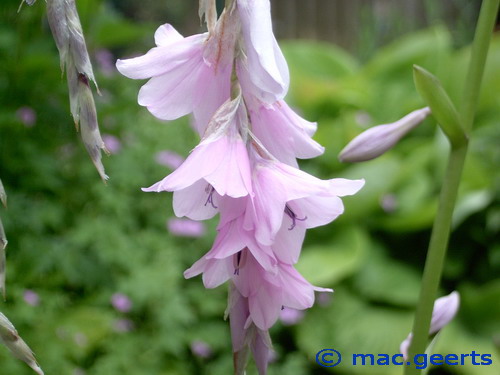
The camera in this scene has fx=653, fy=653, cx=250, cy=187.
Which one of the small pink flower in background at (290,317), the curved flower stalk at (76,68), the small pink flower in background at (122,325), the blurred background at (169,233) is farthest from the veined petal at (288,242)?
the small pink flower in background at (290,317)

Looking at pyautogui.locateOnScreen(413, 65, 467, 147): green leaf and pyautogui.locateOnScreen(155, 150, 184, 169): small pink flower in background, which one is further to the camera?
pyautogui.locateOnScreen(155, 150, 184, 169): small pink flower in background

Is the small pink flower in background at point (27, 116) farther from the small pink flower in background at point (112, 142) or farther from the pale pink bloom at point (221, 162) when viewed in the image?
the pale pink bloom at point (221, 162)

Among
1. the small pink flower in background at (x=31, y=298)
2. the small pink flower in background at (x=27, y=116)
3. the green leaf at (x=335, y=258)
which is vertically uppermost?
the small pink flower in background at (x=27, y=116)

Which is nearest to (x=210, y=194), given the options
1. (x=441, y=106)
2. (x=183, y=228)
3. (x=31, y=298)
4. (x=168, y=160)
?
(x=441, y=106)

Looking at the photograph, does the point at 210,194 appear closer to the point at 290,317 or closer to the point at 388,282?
the point at 290,317

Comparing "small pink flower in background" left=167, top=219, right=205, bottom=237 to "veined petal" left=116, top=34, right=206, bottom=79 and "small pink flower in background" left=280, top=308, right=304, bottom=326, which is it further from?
"veined petal" left=116, top=34, right=206, bottom=79

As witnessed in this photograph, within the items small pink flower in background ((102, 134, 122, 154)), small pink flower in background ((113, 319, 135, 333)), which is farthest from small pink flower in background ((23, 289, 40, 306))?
small pink flower in background ((102, 134, 122, 154))
